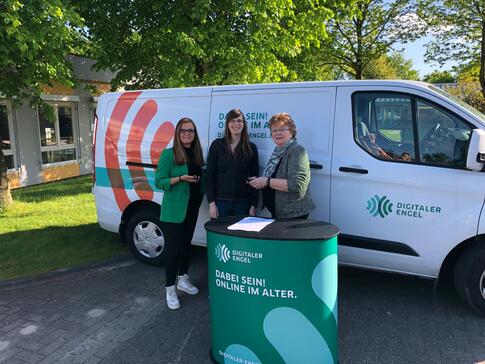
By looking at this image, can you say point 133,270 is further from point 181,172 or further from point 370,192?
point 370,192

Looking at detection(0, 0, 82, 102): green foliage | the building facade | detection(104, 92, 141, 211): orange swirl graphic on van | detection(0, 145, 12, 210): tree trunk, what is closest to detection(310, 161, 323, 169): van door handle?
detection(104, 92, 141, 211): orange swirl graphic on van

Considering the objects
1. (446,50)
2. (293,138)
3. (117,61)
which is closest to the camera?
(293,138)


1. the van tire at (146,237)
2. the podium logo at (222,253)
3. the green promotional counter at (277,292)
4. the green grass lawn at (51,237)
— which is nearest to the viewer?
the green promotional counter at (277,292)

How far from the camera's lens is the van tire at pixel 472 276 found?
3605mm

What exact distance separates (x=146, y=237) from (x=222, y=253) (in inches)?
96.9

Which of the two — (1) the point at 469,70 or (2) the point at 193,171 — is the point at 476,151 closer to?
(2) the point at 193,171

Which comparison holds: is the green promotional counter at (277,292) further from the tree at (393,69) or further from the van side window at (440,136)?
the tree at (393,69)

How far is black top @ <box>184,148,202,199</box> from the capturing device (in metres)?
4.02

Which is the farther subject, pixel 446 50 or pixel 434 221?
pixel 446 50

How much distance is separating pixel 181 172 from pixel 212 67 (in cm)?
545

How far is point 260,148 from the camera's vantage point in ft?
14.2

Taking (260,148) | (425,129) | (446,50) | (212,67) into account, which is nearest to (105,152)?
(260,148)

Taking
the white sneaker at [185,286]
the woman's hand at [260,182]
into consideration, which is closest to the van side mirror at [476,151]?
the woman's hand at [260,182]

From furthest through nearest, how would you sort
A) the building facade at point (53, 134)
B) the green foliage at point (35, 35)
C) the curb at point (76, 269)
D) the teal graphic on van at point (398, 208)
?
the building facade at point (53, 134), the green foliage at point (35, 35), the curb at point (76, 269), the teal graphic on van at point (398, 208)
